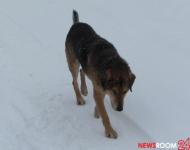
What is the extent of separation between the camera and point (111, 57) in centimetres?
548

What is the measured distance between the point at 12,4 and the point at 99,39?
5.79 metres

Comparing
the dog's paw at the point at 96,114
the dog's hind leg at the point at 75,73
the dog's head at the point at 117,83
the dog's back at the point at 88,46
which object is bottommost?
the dog's paw at the point at 96,114

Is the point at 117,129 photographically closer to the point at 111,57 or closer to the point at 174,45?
the point at 111,57

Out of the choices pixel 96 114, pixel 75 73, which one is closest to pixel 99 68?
pixel 96 114

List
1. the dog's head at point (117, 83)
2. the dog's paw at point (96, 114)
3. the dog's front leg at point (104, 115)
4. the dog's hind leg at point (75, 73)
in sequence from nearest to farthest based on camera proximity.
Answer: the dog's head at point (117, 83) → the dog's front leg at point (104, 115) → the dog's paw at point (96, 114) → the dog's hind leg at point (75, 73)

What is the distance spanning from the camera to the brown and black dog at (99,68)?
5.08 meters

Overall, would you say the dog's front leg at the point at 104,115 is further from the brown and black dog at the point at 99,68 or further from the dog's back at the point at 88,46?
the dog's back at the point at 88,46

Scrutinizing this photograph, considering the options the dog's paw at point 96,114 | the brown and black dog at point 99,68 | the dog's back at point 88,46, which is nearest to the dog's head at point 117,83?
the brown and black dog at point 99,68

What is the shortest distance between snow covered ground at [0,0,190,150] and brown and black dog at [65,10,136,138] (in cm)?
38

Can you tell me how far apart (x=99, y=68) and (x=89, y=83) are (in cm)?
171

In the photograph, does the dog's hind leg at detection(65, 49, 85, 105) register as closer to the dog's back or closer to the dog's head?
the dog's back

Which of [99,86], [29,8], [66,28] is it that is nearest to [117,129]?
[99,86]

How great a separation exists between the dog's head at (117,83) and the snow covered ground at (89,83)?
2.37ft

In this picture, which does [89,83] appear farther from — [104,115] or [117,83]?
[117,83]
